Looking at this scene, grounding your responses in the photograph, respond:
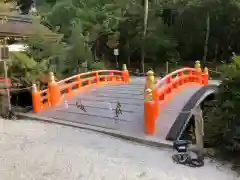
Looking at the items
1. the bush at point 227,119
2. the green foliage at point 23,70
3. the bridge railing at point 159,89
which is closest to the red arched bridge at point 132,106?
the bridge railing at point 159,89

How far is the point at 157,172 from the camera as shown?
17.4 ft

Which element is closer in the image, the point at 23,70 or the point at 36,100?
the point at 36,100

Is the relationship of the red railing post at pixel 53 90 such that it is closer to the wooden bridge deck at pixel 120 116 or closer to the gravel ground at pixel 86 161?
the wooden bridge deck at pixel 120 116

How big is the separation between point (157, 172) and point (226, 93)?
7.51 feet

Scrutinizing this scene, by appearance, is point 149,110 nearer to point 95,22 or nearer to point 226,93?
point 226,93

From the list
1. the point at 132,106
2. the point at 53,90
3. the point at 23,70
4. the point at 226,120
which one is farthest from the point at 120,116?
the point at 23,70

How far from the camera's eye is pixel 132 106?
9.18 m

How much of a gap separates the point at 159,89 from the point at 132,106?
109 centimetres

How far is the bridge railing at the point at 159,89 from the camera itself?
23.5ft

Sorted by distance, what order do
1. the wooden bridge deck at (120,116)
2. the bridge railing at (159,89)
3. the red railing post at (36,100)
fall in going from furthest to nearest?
the red railing post at (36,100), the wooden bridge deck at (120,116), the bridge railing at (159,89)

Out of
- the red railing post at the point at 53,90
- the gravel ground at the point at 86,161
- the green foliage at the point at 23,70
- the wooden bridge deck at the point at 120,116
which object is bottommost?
the gravel ground at the point at 86,161

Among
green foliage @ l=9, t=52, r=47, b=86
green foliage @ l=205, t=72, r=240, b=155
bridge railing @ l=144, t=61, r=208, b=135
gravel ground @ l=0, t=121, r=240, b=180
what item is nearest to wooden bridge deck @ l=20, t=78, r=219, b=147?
bridge railing @ l=144, t=61, r=208, b=135

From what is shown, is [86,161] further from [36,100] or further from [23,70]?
[23,70]

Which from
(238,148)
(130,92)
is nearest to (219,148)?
(238,148)
